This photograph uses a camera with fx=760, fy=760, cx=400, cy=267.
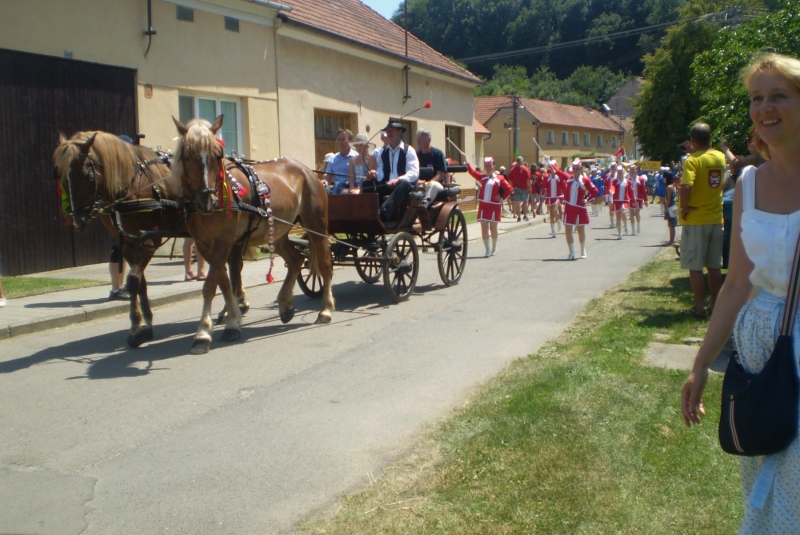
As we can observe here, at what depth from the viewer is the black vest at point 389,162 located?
403 inches

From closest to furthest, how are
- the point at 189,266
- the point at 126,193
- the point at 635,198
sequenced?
the point at 126,193 → the point at 189,266 → the point at 635,198

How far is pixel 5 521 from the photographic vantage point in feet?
12.8

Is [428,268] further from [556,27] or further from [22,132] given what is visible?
[556,27]

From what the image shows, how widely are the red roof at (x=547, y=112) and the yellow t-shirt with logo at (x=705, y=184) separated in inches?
2163

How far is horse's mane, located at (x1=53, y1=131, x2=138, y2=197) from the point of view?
714 centimetres

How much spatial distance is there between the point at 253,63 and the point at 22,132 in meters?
5.75

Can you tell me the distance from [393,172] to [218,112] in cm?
697

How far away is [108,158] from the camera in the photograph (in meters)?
7.46

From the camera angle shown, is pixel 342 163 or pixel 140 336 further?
pixel 342 163

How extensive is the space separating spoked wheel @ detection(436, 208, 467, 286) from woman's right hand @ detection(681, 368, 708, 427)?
8.17 meters

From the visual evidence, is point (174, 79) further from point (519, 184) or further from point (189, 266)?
point (519, 184)

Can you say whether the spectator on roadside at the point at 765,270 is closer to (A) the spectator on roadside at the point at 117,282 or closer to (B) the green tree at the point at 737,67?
(B) the green tree at the point at 737,67

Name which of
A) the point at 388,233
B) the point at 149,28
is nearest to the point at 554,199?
the point at 149,28

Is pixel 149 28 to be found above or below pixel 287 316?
above
